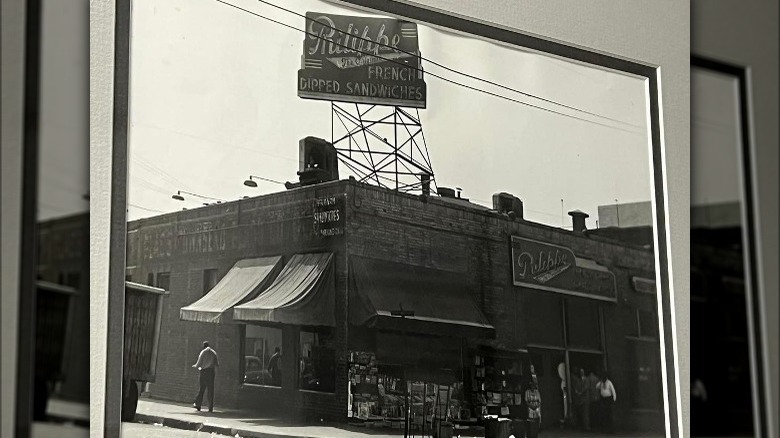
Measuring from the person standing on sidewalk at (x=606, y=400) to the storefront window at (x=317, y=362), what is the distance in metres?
0.64

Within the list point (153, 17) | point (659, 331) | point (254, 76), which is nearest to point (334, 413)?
point (254, 76)

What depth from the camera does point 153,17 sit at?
1326 millimetres

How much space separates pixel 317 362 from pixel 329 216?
0.83 ft

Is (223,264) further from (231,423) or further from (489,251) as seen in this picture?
(489,251)

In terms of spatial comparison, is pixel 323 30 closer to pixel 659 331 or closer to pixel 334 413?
pixel 334 413

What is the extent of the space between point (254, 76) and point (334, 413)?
587 mm

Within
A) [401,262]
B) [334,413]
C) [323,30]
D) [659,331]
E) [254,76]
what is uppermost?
[323,30]

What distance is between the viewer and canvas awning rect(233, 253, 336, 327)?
1.37 metres

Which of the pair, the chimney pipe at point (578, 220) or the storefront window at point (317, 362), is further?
the chimney pipe at point (578, 220)

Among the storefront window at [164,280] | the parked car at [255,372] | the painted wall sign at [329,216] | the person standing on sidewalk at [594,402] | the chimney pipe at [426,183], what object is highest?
the chimney pipe at [426,183]

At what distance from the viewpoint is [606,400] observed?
1.76 metres

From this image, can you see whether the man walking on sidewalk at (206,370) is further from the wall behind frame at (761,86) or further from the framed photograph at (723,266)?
the wall behind frame at (761,86)

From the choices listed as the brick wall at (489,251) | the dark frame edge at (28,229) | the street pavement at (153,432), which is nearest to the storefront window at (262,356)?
the street pavement at (153,432)

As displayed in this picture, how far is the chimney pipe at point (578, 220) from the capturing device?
1763 mm
